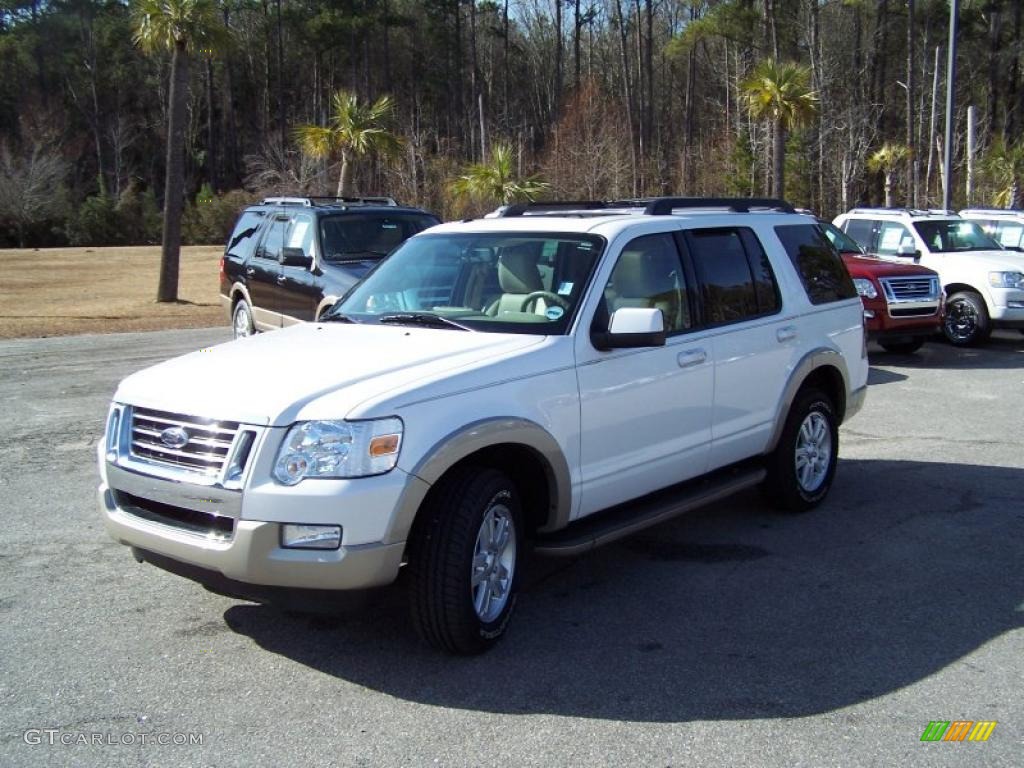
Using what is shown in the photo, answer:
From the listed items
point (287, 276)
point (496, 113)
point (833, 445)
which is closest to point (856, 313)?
point (833, 445)

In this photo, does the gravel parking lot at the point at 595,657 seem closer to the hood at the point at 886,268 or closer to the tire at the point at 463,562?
the tire at the point at 463,562

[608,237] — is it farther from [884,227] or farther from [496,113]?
[496,113]

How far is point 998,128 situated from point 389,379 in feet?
188

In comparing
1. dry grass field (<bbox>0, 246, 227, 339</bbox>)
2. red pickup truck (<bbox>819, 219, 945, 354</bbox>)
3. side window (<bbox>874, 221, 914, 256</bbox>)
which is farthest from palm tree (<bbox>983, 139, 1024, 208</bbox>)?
dry grass field (<bbox>0, 246, 227, 339</bbox>)

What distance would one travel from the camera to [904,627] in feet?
15.8

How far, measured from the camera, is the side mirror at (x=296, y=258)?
1161 cm

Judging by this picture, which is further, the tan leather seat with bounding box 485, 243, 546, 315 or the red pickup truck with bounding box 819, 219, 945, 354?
the red pickup truck with bounding box 819, 219, 945, 354

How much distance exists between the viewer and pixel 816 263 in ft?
22.8

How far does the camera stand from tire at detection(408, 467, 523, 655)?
419cm

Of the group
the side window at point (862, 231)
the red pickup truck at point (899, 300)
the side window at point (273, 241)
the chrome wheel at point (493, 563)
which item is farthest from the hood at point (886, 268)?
the chrome wheel at point (493, 563)

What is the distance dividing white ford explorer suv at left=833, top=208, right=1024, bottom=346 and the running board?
10.2 m

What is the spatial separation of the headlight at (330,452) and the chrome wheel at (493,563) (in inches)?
24.7

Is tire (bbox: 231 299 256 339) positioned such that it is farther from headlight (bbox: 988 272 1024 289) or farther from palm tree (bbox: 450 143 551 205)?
palm tree (bbox: 450 143 551 205)

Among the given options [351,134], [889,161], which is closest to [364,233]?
[351,134]
